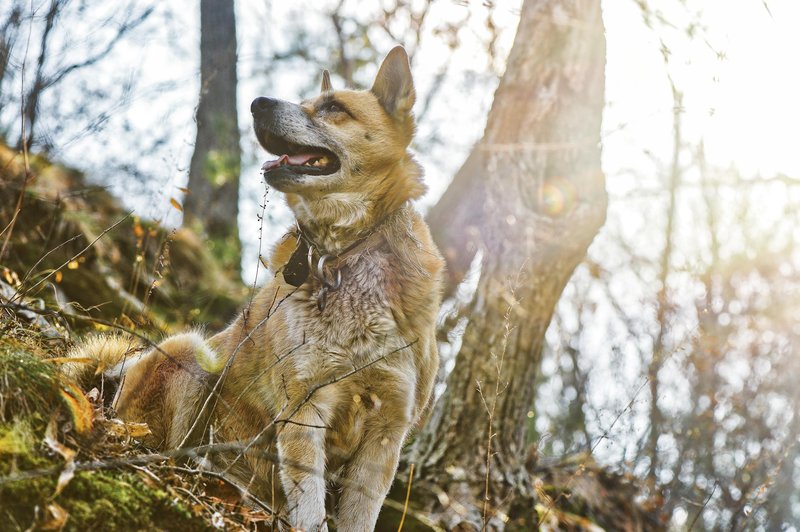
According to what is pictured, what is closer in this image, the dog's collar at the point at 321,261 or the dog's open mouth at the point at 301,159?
the dog's collar at the point at 321,261

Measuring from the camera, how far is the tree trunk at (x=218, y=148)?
8383 mm

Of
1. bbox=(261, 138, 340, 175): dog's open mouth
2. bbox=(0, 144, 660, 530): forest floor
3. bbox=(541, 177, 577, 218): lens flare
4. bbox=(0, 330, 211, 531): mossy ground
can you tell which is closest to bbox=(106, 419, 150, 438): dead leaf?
bbox=(0, 144, 660, 530): forest floor

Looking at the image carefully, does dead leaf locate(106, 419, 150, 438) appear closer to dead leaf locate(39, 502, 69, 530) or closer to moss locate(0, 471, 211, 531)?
moss locate(0, 471, 211, 531)

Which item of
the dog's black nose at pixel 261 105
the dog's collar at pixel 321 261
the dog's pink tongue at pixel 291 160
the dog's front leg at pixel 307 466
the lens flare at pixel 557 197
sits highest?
the lens flare at pixel 557 197

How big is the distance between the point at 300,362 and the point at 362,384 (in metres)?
0.30

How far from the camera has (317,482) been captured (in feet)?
9.29

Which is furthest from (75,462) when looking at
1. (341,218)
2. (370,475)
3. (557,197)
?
(557,197)

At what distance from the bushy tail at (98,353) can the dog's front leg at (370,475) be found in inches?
→ 47.5

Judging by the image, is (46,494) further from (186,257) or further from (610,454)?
(186,257)

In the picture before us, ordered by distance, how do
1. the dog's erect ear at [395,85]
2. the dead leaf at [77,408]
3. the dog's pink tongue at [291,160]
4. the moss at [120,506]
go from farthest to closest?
the dog's erect ear at [395,85], the dog's pink tongue at [291,160], the dead leaf at [77,408], the moss at [120,506]

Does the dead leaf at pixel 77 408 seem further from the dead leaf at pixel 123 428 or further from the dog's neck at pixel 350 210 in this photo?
the dog's neck at pixel 350 210

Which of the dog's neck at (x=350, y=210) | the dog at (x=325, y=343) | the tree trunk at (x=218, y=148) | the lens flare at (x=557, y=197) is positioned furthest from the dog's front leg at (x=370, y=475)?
the tree trunk at (x=218, y=148)

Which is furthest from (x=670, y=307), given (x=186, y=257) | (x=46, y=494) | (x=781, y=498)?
(x=46, y=494)

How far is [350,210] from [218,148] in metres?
6.54
